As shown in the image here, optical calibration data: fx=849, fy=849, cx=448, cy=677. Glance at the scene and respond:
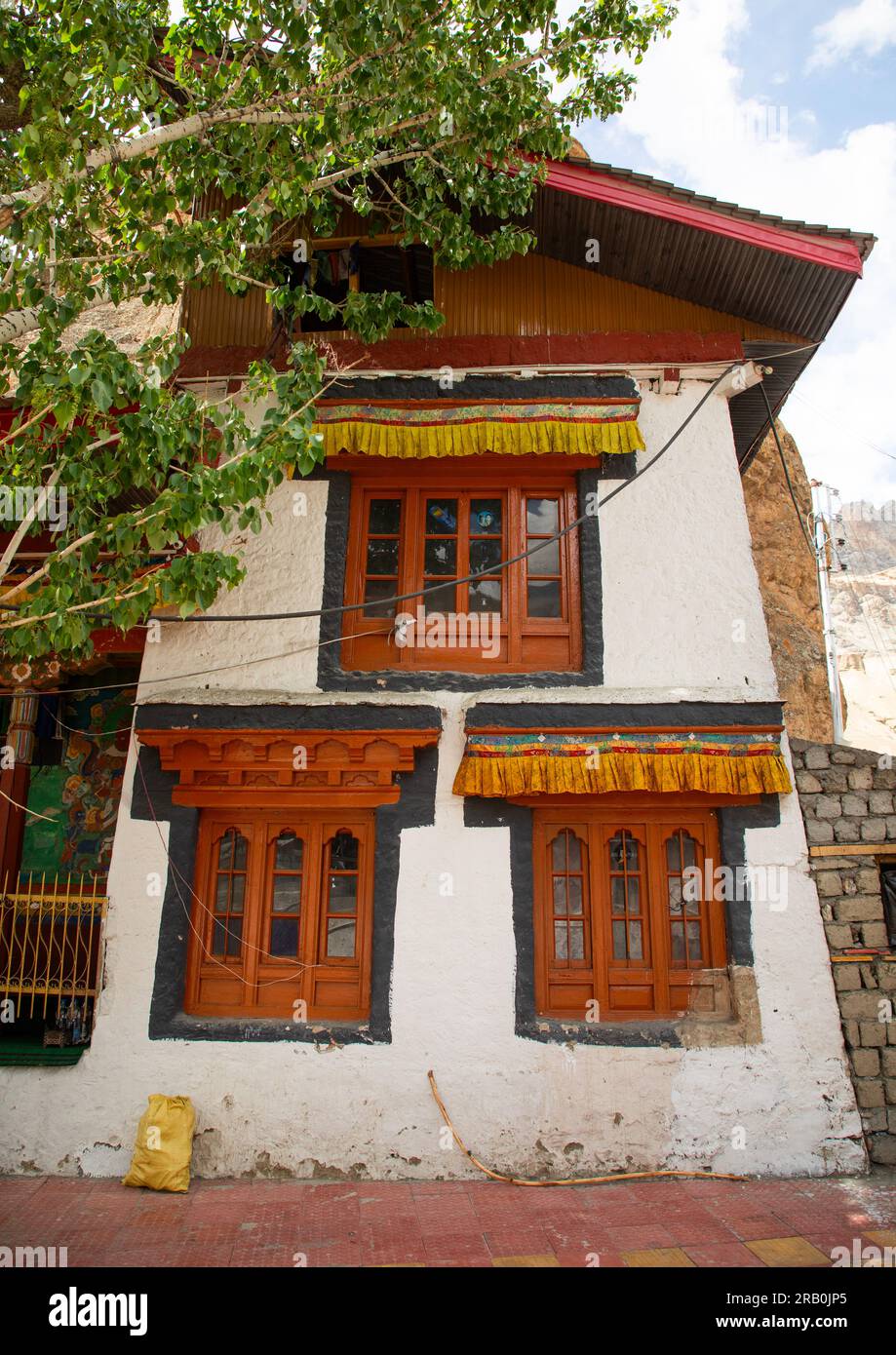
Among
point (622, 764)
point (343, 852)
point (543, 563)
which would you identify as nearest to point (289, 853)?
point (343, 852)

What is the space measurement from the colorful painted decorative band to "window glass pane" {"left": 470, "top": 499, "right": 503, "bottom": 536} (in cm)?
51

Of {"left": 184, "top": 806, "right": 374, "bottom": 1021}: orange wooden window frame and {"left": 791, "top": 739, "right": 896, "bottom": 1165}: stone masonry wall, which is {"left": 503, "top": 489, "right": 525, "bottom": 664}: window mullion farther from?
{"left": 791, "top": 739, "right": 896, "bottom": 1165}: stone masonry wall

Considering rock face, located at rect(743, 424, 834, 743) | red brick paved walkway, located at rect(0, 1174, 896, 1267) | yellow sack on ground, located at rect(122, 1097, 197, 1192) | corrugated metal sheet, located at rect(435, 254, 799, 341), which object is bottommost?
red brick paved walkway, located at rect(0, 1174, 896, 1267)

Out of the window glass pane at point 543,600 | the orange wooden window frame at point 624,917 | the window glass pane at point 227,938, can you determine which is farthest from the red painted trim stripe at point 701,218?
the window glass pane at point 227,938

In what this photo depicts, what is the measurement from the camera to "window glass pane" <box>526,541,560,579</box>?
7305 mm

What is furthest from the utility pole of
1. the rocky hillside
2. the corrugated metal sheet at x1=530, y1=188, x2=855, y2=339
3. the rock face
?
the rocky hillside

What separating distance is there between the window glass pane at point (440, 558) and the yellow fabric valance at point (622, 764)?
161cm

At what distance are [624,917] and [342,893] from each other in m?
2.22

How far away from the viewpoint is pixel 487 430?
711cm

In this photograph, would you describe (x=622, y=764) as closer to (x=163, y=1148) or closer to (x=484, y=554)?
(x=484, y=554)

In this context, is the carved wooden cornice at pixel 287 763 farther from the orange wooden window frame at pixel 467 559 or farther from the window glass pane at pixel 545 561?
the window glass pane at pixel 545 561

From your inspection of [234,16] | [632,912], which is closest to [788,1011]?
[632,912]

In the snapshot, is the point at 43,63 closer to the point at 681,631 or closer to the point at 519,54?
the point at 519,54

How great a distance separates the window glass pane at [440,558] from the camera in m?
7.32
